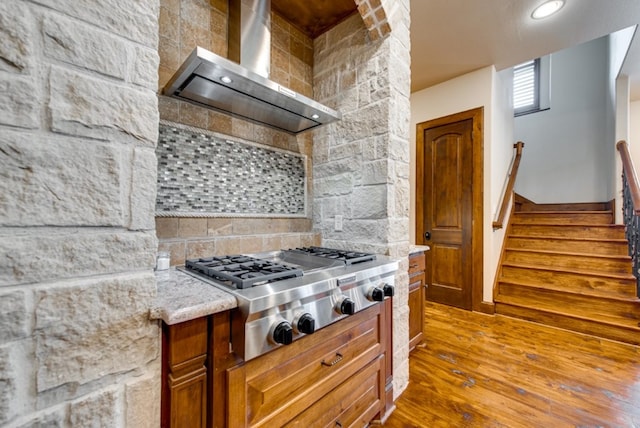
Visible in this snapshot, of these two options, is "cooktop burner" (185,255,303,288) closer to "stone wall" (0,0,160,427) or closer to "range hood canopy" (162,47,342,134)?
"stone wall" (0,0,160,427)

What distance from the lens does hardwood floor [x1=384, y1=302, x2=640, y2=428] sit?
61.8 inches

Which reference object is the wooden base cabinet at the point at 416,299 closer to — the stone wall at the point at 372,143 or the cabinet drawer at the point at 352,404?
the stone wall at the point at 372,143

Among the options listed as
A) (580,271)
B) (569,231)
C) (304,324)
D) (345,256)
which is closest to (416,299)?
(345,256)

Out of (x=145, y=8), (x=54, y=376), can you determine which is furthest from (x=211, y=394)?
(x=145, y=8)

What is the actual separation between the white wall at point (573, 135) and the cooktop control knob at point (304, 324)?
17.2 feet

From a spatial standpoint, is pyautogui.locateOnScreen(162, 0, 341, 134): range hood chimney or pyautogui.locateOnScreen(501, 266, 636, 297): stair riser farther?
pyautogui.locateOnScreen(501, 266, 636, 297): stair riser

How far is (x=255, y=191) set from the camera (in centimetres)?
176

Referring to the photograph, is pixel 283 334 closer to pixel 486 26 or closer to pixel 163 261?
pixel 163 261

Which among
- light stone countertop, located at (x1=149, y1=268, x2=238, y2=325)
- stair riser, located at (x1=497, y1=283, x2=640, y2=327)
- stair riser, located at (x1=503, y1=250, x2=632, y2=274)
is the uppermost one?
light stone countertop, located at (x1=149, y1=268, x2=238, y2=325)

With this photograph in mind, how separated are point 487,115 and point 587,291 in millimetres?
2167

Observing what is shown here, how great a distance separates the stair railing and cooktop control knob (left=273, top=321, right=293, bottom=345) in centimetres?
349

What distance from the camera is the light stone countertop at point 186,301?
2.52 feet

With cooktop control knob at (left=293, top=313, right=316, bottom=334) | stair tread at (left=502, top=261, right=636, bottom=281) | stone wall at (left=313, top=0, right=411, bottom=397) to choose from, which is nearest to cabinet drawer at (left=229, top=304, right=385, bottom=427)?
cooktop control knob at (left=293, top=313, right=316, bottom=334)

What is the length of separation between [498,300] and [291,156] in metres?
2.91
